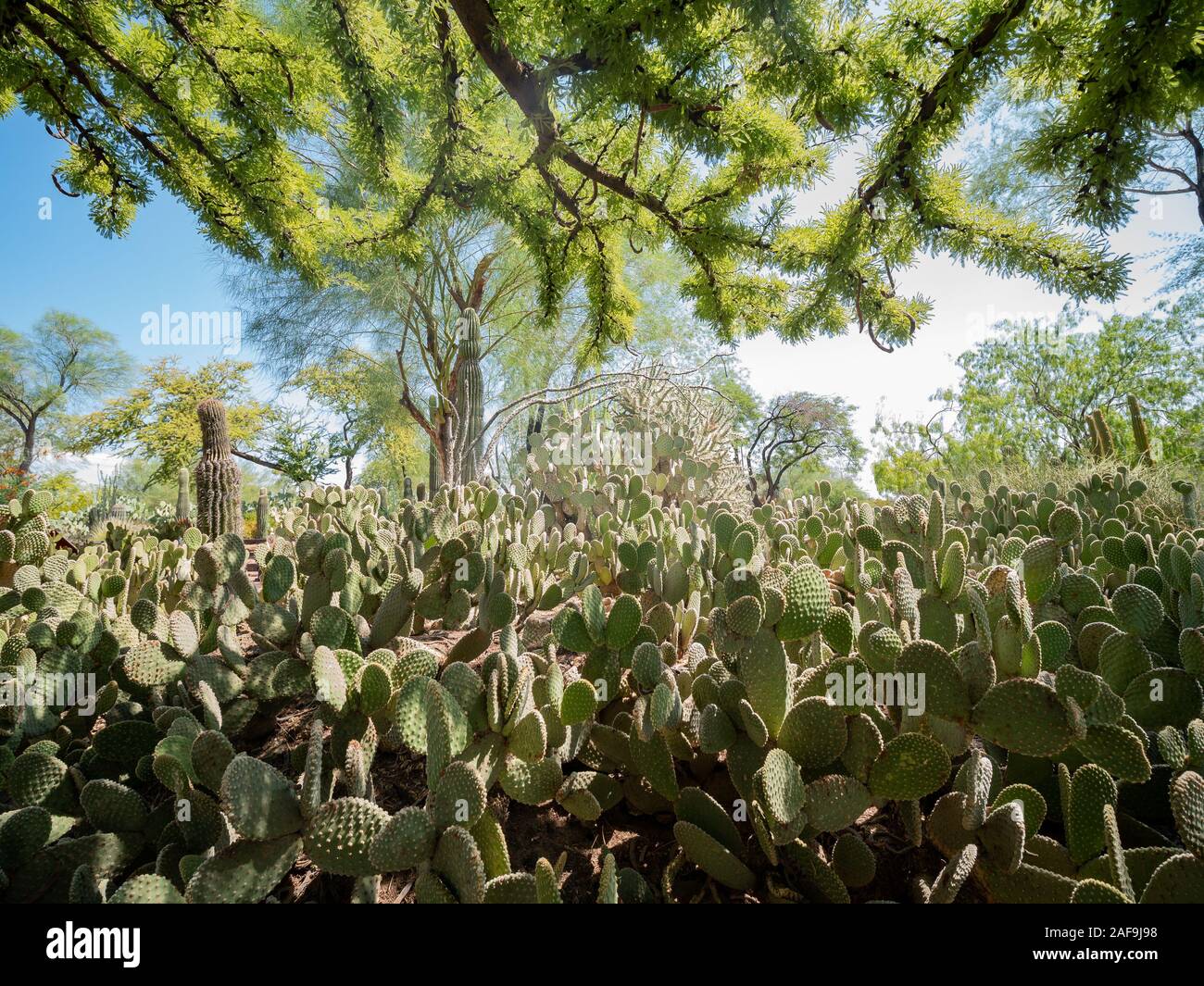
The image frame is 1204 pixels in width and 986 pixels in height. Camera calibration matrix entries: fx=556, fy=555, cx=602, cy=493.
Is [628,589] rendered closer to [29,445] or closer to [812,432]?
[812,432]

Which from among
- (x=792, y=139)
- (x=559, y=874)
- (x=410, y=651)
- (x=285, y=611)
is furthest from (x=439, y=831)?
(x=792, y=139)

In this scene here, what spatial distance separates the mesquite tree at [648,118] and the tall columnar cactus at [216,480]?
3.54 feet

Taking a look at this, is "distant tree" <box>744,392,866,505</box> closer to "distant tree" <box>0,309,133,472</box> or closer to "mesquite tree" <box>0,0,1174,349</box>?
"mesquite tree" <box>0,0,1174,349</box>

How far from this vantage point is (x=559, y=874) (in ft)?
2.15

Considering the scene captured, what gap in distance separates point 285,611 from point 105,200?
4.57 m

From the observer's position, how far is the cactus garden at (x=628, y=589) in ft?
1.95

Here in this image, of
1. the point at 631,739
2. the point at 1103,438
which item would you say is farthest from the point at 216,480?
the point at 1103,438

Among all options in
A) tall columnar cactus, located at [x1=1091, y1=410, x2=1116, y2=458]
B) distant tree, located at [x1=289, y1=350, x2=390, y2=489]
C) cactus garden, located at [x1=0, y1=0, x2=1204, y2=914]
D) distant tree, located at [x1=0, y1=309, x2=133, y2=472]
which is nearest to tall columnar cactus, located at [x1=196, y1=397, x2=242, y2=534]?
cactus garden, located at [x1=0, y1=0, x2=1204, y2=914]

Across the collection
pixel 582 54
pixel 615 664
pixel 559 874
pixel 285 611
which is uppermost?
pixel 582 54

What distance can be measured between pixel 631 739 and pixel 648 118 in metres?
2.69

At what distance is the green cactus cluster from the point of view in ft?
1.78

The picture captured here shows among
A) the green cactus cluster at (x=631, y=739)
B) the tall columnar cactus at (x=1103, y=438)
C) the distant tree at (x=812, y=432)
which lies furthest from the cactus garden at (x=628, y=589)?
the distant tree at (x=812, y=432)

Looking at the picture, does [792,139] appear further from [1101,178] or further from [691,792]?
[691,792]

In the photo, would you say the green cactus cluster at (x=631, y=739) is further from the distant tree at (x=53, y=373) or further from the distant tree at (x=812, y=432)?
the distant tree at (x=53, y=373)
